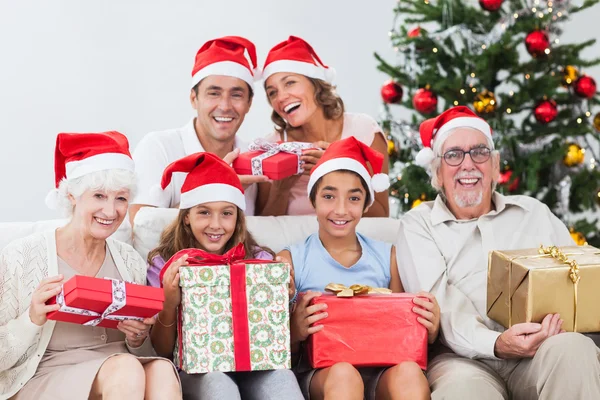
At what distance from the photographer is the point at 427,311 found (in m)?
2.70

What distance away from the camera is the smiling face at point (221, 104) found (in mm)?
3605

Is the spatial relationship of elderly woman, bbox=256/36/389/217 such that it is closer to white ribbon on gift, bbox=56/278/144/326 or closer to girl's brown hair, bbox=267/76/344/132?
girl's brown hair, bbox=267/76/344/132

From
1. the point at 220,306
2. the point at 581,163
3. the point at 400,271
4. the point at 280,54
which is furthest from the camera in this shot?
the point at 581,163

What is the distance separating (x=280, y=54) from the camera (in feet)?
12.0

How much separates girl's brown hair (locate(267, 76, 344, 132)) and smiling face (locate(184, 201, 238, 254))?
893 mm

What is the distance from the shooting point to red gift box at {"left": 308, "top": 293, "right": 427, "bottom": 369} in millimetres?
2666

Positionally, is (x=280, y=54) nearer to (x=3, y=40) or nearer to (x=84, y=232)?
(x=84, y=232)

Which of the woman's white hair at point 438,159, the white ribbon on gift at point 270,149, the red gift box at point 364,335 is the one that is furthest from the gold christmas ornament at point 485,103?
the red gift box at point 364,335

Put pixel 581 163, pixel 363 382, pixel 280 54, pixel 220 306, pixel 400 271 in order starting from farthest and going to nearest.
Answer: pixel 581 163, pixel 280 54, pixel 400 271, pixel 363 382, pixel 220 306

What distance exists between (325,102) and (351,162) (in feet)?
2.48

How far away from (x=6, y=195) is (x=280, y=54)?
94.7 inches

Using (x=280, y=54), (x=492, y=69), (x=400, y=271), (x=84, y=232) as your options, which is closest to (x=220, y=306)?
(x=84, y=232)

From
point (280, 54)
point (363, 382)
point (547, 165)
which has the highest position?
point (280, 54)

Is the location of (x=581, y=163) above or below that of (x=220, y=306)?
above
